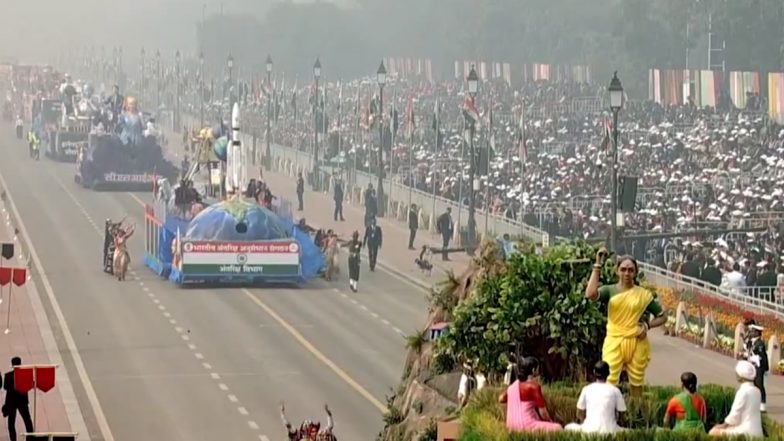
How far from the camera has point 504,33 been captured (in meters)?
156

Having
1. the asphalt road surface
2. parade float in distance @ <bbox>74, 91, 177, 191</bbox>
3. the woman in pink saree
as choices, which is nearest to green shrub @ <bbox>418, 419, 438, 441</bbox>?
the woman in pink saree

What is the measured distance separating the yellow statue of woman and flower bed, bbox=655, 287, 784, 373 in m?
21.6

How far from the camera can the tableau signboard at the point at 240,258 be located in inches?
2151

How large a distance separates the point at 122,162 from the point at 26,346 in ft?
153

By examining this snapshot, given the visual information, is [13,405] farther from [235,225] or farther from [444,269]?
[444,269]

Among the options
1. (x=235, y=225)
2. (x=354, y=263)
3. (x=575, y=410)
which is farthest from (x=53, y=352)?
(x=575, y=410)

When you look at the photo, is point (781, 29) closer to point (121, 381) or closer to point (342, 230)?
point (342, 230)

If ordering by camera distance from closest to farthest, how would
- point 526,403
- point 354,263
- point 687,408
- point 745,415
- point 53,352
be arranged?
point 745,415 < point 687,408 < point 526,403 < point 53,352 < point 354,263

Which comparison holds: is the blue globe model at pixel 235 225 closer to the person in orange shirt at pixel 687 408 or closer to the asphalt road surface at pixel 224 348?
the asphalt road surface at pixel 224 348

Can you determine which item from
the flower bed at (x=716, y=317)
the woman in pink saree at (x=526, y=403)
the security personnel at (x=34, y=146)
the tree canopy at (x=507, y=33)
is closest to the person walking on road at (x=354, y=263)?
the flower bed at (x=716, y=317)

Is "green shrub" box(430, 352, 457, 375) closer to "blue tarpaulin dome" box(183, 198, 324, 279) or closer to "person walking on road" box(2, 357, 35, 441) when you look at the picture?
"person walking on road" box(2, 357, 35, 441)

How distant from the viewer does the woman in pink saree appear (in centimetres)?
1694

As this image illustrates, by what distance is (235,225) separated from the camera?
55.4 metres

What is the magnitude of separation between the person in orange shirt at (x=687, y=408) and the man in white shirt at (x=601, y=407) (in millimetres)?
340
